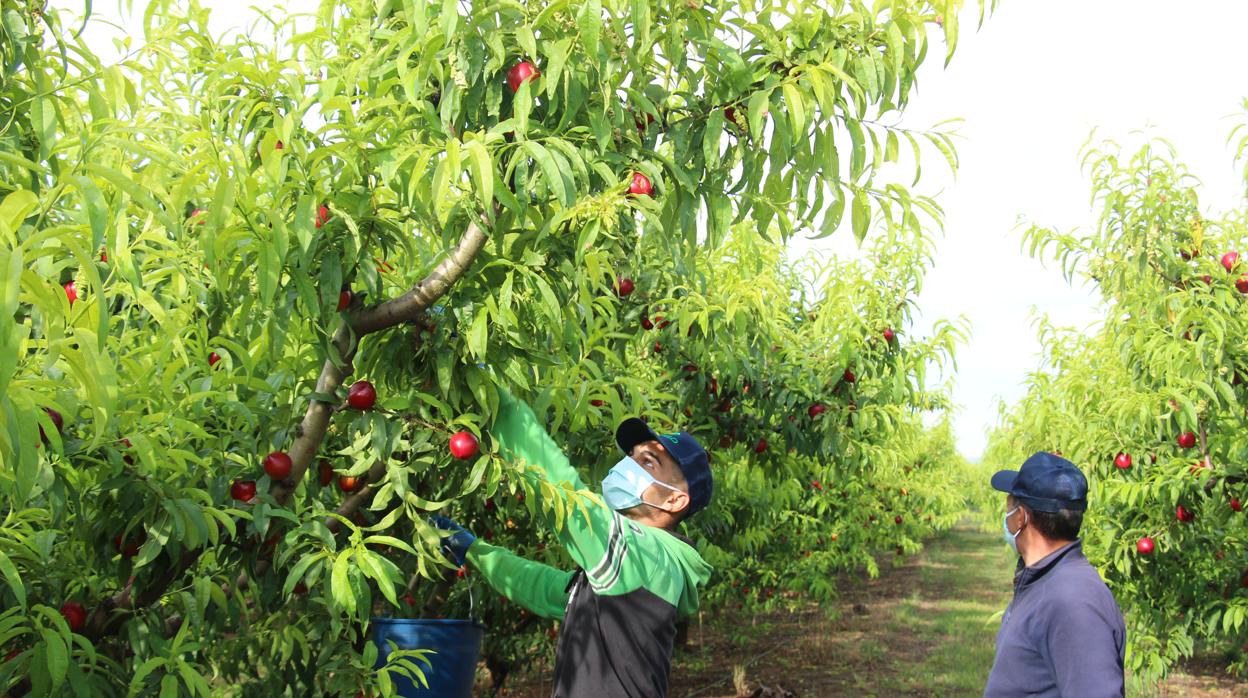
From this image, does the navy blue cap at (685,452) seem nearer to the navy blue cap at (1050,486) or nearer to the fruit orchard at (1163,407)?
the navy blue cap at (1050,486)

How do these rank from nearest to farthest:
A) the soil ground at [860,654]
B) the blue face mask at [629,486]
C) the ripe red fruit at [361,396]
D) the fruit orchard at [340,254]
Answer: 1. the fruit orchard at [340,254]
2. the ripe red fruit at [361,396]
3. the blue face mask at [629,486]
4. the soil ground at [860,654]

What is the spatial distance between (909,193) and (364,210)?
1.17 meters

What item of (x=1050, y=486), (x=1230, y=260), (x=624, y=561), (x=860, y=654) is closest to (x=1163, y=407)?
(x=1230, y=260)

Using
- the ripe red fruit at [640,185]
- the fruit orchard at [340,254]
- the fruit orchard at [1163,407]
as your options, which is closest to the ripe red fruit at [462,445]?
the fruit orchard at [340,254]

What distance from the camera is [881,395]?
243 inches

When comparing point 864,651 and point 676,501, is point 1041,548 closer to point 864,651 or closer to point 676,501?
point 676,501

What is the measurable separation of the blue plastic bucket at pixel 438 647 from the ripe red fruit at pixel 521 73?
1.30m

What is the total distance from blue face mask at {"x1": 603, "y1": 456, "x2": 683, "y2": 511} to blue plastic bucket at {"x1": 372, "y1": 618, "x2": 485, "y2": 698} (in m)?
0.50

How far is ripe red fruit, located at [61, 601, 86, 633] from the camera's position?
6.90 feet

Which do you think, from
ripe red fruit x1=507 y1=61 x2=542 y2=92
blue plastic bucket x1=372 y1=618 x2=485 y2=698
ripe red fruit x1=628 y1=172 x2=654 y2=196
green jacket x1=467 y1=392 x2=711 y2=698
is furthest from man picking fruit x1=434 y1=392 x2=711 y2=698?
ripe red fruit x1=507 y1=61 x2=542 y2=92

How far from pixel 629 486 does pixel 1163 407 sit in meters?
3.92

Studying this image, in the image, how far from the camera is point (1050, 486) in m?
2.61

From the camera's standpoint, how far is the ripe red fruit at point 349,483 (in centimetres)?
260

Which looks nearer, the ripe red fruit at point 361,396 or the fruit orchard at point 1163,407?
the ripe red fruit at point 361,396
